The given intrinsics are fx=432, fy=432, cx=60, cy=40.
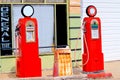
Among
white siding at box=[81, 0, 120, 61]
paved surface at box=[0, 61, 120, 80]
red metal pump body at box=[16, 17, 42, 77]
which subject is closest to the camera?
red metal pump body at box=[16, 17, 42, 77]

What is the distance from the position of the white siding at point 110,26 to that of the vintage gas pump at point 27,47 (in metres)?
3.96

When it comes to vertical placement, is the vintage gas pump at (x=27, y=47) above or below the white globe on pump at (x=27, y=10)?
below

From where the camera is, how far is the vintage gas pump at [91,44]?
42.4ft

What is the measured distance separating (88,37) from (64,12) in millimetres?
1795

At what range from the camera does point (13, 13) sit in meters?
13.6

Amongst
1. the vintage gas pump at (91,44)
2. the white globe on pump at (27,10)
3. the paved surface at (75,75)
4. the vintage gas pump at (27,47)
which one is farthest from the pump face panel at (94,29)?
the white globe on pump at (27,10)

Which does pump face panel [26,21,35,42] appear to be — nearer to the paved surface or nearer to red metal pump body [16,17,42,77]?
red metal pump body [16,17,42,77]

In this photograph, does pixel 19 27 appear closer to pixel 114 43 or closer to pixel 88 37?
pixel 88 37

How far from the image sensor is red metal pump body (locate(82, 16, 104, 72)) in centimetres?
1294

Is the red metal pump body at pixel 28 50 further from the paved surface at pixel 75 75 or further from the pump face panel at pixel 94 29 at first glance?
the pump face panel at pixel 94 29

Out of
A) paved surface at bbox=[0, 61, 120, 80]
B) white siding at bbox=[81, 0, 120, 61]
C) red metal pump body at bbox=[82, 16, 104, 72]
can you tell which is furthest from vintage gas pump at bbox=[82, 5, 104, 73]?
white siding at bbox=[81, 0, 120, 61]

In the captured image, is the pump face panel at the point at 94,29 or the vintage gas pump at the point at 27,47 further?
the pump face panel at the point at 94,29

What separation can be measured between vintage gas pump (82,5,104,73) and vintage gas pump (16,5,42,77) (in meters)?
1.63

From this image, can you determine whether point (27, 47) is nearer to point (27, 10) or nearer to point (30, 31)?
point (30, 31)
